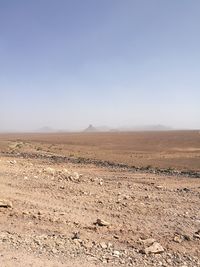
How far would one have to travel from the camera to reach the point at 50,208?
35.4 ft

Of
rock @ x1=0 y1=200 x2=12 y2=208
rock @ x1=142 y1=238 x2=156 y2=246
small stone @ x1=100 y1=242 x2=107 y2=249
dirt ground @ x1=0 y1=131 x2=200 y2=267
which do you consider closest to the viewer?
dirt ground @ x1=0 y1=131 x2=200 y2=267

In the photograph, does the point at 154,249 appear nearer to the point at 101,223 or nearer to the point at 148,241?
the point at 148,241

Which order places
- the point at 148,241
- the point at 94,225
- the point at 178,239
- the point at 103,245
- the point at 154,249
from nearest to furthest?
the point at 154,249 < the point at 103,245 < the point at 148,241 < the point at 178,239 < the point at 94,225

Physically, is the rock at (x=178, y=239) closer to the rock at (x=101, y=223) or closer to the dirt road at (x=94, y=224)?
the dirt road at (x=94, y=224)

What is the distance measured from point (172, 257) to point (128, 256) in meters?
0.83

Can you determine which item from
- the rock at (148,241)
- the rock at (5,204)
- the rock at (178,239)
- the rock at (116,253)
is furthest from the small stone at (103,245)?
the rock at (5,204)

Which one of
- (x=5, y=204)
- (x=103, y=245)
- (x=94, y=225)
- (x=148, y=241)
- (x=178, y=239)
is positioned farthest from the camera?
(x=5, y=204)

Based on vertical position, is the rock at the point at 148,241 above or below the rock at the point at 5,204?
below

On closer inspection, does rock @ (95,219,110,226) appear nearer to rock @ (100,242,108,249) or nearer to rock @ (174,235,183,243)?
rock @ (100,242,108,249)

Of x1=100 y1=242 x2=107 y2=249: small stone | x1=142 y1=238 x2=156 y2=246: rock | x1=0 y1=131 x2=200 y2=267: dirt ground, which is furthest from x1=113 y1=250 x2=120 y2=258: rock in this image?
x1=142 y1=238 x2=156 y2=246: rock

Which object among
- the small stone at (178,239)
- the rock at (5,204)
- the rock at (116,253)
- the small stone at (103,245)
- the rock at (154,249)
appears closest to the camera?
the rock at (116,253)

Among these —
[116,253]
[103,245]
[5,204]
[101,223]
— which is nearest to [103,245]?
[103,245]

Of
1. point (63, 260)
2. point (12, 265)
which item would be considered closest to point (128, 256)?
point (63, 260)

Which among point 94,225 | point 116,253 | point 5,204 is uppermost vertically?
point 5,204
